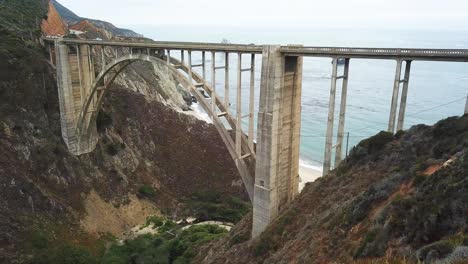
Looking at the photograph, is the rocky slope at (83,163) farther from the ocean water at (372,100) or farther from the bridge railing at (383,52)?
the ocean water at (372,100)

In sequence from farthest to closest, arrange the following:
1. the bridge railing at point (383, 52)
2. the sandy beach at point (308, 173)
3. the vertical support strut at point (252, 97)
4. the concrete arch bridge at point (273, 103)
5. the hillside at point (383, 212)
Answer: the sandy beach at point (308, 173)
the vertical support strut at point (252, 97)
the concrete arch bridge at point (273, 103)
the bridge railing at point (383, 52)
the hillside at point (383, 212)

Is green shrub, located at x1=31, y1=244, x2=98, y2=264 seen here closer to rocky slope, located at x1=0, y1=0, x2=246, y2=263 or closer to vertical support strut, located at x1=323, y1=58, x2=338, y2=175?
rocky slope, located at x1=0, y1=0, x2=246, y2=263

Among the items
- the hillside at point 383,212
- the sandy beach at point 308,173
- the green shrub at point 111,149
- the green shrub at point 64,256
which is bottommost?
the sandy beach at point 308,173

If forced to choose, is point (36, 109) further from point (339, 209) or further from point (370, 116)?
point (370, 116)

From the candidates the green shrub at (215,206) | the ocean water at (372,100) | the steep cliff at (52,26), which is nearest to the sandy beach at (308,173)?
the ocean water at (372,100)

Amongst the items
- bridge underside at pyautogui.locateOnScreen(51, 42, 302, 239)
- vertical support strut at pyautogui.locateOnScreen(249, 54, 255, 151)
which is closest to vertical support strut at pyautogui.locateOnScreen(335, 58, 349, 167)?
bridge underside at pyautogui.locateOnScreen(51, 42, 302, 239)

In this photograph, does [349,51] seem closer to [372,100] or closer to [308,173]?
[308,173]
